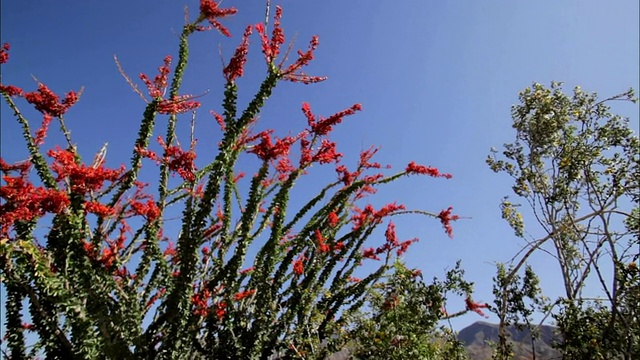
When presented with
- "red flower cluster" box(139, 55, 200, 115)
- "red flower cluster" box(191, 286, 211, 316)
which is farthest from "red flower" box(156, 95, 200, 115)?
"red flower cluster" box(191, 286, 211, 316)

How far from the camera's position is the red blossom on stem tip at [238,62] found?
7.13m

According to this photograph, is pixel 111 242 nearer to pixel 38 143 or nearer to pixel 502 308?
pixel 38 143

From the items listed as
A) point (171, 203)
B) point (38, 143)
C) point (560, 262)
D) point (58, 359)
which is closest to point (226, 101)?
point (171, 203)

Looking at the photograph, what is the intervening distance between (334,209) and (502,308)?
5.03 m

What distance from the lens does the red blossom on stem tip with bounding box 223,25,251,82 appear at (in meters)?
7.13

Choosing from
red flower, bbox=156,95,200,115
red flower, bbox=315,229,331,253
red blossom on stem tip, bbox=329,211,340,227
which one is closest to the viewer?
red flower, bbox=156,95,200,115

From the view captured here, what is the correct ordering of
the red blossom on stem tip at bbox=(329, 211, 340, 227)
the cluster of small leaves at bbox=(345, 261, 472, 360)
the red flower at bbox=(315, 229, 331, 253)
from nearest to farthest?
the cluster of small leaves at bbox=(345, 261, 472, 360) < the red flower at bbox=(315, 229, 331, 253) < the red blossom on stem tip at bbox=(329, 211, 340, 227)

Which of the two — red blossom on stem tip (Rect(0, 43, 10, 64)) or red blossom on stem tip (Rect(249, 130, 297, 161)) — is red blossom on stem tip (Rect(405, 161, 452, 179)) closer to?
red blossom on stem tip (Rect(249, 130, 297, 161))

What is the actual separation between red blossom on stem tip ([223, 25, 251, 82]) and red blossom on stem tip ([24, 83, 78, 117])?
3.10m

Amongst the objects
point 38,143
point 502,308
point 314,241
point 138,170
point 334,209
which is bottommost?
point 502,308

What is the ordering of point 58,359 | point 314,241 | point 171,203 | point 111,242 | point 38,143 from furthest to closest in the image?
1. point 314,241
2. point 171,203
3. point 111,242
4. point 38,143
5. point 58,359

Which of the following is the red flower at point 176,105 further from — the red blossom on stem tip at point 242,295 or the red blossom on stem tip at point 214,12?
the red blossom on stem tip at point 242,295

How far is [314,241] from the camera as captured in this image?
9.27 metres

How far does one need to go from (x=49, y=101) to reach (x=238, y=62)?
143 inches
